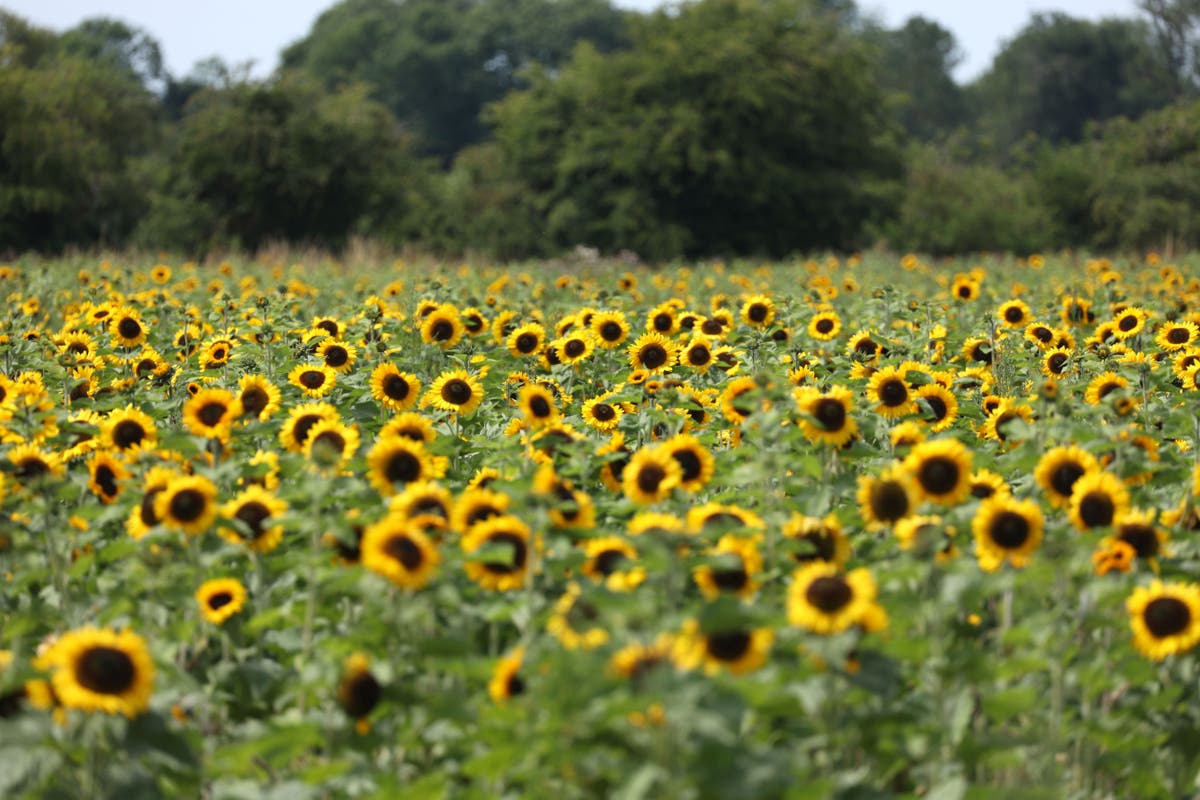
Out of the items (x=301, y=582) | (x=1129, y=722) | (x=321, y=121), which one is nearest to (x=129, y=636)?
(x=301, y=582)

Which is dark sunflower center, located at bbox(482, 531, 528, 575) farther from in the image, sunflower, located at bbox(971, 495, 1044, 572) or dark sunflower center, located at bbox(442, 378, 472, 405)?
dark sunflower center, located at bbox(442, 378, 472, 405)

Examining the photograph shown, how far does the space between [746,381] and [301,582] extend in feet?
5.50

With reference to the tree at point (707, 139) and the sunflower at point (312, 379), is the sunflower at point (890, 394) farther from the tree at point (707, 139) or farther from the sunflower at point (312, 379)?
the tree at point (707, 139)

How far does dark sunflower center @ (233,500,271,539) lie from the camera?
3.21 metres

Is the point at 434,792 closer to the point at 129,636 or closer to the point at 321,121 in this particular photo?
the point at 129,636

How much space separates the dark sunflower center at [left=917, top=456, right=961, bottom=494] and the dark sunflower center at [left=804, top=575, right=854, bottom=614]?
832mm

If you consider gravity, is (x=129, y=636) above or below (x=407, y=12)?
below

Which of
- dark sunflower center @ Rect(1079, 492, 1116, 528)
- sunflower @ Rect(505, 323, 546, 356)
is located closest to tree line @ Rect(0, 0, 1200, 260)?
sunflower @ Rect(505, 323, 546, 356)

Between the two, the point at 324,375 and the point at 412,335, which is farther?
the point at 412,335

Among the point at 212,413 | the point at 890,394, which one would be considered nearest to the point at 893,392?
the point at 890,394

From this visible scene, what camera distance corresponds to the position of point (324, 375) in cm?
502

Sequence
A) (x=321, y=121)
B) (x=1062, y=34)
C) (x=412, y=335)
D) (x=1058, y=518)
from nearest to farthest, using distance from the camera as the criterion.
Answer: (x=1058, y=518) < (x=412, y=335) < (x=321, y=121) < (x=1062, y=34)

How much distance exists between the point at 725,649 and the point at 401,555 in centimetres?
68

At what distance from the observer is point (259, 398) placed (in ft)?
14.2
